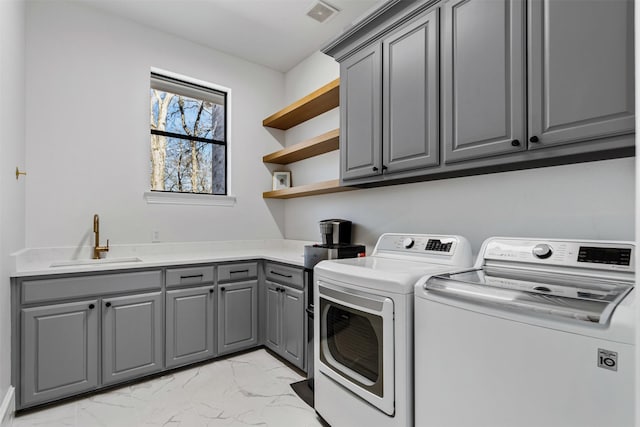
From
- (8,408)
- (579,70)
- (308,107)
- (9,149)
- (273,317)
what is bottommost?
(8,408)

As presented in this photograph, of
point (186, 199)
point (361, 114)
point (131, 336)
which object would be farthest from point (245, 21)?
point (131, 336)

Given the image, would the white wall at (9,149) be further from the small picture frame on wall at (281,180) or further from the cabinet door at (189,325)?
the small picture frame on wall at (281,180)

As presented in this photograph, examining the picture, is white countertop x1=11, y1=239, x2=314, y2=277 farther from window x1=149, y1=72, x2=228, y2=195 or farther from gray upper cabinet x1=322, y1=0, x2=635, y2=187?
gray upper cabinet x1=322, y1=0, x2=635, y2=187

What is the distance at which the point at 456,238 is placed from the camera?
1866 millimetres

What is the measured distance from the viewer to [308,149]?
311cm

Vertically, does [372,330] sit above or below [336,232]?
below

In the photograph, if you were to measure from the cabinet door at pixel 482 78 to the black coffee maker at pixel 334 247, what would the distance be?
0.99 m

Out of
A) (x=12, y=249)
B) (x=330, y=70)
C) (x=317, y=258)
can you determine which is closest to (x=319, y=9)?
(x=330, y=70)

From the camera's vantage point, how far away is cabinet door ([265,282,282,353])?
2.76 m

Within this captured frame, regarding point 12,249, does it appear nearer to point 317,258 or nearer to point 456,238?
point 317,258

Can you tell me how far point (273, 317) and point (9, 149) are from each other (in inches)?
83.2

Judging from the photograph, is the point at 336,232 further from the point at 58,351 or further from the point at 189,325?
the point at 58,351

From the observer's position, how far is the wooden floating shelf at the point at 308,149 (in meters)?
2.77

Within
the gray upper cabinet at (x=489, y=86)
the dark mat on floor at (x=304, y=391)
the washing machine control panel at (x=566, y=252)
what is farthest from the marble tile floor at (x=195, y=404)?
the gray upper cabinet at (x=489, y=86)
